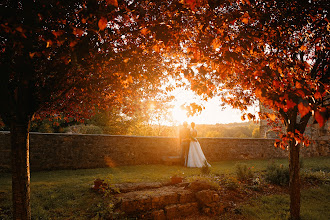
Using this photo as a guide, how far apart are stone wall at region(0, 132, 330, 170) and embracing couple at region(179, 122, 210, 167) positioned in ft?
3.82

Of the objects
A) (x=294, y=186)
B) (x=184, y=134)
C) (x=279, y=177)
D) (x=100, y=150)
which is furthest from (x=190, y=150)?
(x=294, y=186)

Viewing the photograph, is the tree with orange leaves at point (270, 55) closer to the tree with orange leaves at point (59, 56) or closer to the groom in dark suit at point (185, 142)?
the tree with orange leaves at point (59, 56)

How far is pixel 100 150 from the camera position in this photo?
11359 millimetres

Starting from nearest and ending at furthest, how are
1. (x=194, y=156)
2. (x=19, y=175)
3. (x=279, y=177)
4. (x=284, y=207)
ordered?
(x=19, y=175) < (x=284, y=207) < (x=279, y=177) < (x=194, y=156)

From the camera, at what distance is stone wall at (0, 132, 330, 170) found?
9.98 m

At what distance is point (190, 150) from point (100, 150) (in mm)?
5141

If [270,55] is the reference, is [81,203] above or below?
below

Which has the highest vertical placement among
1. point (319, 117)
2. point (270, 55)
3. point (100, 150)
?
point (270, 55)

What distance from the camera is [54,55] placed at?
3.80 metres

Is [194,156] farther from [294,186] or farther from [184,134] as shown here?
[294,186]

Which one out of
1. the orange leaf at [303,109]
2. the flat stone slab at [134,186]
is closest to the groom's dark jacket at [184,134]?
the flat stone slab at [134,186]

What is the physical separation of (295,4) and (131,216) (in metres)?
5.97

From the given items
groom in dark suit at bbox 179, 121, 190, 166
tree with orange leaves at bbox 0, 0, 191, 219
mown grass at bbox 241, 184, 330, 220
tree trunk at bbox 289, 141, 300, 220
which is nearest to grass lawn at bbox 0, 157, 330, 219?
mown grass at bbox 241, 184, 330, 220

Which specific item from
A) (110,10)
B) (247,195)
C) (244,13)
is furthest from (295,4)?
(247,195)
